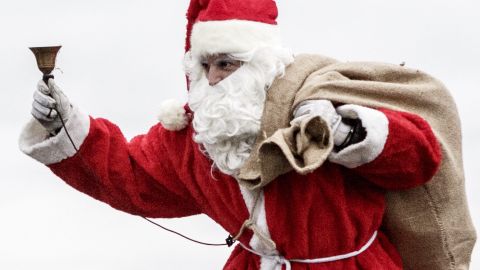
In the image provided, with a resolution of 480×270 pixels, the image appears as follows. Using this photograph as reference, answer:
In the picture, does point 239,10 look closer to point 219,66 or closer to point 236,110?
point 219,66

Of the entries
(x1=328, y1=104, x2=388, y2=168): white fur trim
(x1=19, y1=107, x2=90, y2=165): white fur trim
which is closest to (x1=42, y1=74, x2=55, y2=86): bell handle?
(x1=19, y1=107, x2=90, y2=165): white fur trim

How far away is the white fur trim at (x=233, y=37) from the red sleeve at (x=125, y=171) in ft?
1.14

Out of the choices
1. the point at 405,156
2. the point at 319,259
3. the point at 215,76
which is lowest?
the point at 319,259

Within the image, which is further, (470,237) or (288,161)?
(470,237)

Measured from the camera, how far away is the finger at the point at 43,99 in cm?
435

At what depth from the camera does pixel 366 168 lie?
13.7ft

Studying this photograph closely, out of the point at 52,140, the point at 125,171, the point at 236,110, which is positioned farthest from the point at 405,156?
the point at 52,140

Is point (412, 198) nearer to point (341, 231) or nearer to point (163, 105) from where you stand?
point (341, 231)

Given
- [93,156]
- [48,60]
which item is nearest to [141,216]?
[93,156]

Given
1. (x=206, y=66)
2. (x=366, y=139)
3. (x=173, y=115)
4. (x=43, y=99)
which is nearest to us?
(x=366, y=139)

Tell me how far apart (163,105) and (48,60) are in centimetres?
48

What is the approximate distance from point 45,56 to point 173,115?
0.51m

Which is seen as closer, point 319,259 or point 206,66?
point 319,259

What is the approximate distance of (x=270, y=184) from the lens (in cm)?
431
